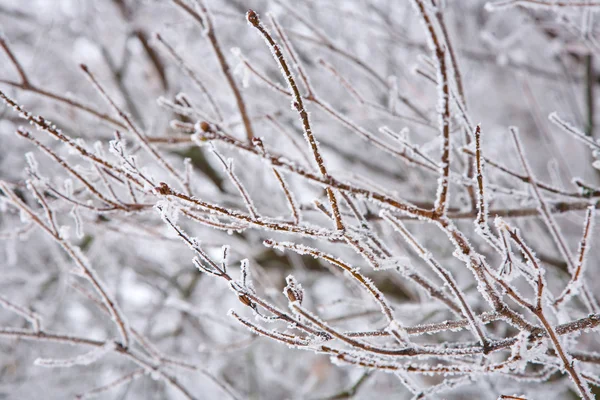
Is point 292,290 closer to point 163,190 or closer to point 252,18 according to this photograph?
point 163,190

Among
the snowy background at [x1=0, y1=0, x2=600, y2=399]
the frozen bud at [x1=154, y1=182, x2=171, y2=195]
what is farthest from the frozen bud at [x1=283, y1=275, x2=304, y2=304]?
the frozen bud at [x1=154, y1=182, x2=171, y2=195]

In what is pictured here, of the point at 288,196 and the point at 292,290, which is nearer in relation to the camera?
the point at 292,290

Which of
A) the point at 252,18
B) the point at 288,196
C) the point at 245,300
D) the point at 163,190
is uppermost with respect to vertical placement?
the point at 252,18

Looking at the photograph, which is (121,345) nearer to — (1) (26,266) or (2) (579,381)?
(2) (579,381)

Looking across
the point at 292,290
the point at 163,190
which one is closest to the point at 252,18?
the point at 163,190

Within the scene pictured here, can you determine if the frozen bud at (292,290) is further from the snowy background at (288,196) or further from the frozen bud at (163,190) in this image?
the frozen bud at (163,190)

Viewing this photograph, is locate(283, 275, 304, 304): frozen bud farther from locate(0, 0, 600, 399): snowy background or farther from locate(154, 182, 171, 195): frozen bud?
locate(154, 182, 171, 195): frozen bud

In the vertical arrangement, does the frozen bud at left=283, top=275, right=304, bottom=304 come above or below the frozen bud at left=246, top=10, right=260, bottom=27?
below

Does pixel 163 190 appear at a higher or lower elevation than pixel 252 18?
lower

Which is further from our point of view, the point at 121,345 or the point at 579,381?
the point at 121,345

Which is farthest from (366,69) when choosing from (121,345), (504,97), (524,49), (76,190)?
(504,97)

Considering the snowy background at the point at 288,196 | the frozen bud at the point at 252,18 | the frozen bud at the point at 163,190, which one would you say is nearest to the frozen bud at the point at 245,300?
the snowy background at the point at 288,196
